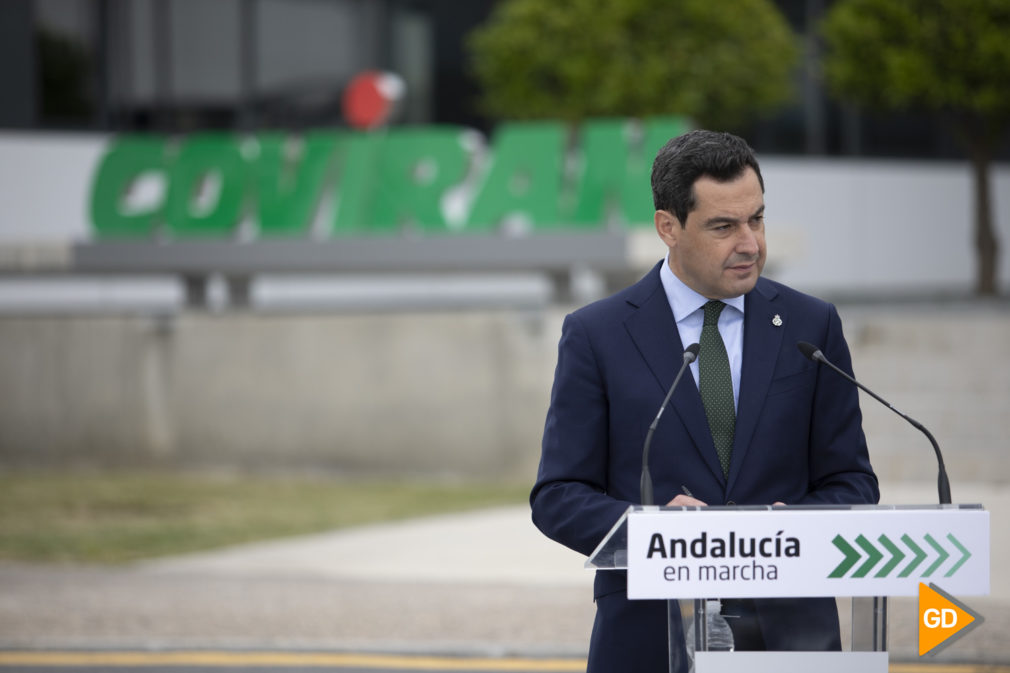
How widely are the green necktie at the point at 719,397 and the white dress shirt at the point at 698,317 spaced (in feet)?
0.14

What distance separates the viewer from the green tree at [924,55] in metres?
22.6

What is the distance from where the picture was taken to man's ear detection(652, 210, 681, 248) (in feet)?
9.89

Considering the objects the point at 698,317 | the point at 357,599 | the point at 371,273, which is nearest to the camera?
the point at 698,317

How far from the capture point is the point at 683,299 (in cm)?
313

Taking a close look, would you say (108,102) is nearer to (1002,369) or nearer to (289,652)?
(1002,369)

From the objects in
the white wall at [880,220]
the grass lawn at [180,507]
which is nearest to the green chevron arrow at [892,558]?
the grass lawn at [180,507]

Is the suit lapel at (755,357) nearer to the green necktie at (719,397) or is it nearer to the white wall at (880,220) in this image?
the green necktie at (719,397)

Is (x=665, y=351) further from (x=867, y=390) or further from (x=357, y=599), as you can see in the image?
(x=357, y=599)

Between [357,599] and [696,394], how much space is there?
5.72 metres

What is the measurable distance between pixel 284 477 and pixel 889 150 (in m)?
21.1

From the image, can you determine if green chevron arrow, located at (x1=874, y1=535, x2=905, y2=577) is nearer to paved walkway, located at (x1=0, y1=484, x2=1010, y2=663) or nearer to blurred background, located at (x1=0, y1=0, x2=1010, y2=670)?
paved walkway, located at (x1=0, y1=484, x2=1010, y2=663)

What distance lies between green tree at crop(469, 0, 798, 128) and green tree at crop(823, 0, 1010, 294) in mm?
2611

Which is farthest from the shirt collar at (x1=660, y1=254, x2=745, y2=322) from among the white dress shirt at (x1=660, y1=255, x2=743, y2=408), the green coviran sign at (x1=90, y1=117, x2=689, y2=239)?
the green coviran sign at (x1=90, y1=117, x2=689, y2=239)

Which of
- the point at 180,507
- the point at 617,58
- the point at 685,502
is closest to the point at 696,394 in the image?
the point at 685,502
